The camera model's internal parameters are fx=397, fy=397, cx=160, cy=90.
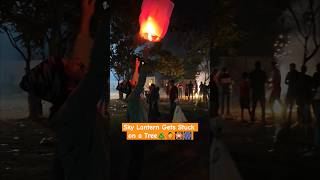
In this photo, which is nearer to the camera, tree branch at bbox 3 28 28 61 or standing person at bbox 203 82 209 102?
standing person at bbox 203 82 209 102

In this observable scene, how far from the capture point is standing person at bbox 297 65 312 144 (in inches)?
148

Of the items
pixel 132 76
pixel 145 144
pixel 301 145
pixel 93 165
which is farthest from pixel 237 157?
pixel 93 165

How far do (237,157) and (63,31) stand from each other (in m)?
2.08

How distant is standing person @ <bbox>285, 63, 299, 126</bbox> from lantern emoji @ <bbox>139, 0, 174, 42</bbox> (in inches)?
48.9

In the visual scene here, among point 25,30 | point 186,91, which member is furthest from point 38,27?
point 186,91

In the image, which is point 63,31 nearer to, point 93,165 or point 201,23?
point 201,23

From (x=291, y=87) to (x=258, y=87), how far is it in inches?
12.6

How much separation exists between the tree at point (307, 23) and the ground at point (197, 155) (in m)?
0.79

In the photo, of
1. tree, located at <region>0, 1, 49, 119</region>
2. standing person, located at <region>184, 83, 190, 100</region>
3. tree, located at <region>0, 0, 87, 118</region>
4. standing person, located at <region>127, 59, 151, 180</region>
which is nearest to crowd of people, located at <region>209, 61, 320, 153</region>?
standing person, located at <region>184, 83, 190, 100</region>

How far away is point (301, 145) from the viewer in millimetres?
3838

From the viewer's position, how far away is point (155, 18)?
3.59m

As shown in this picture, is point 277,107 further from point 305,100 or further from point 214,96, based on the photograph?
point 214,96

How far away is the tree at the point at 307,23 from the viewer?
3717mm

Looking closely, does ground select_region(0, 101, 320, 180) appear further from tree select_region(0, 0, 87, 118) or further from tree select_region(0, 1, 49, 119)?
tree select_region(0, 0, 87, 118)
